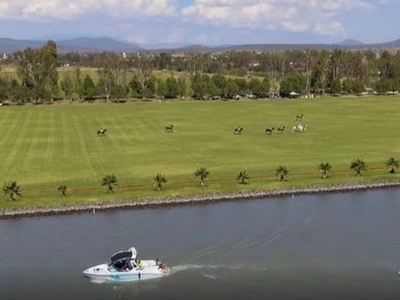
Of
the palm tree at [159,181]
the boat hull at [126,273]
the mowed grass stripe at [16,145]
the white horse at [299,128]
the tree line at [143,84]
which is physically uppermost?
the tree line at [143,84]

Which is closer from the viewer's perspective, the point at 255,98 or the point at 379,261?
the point at 379,261

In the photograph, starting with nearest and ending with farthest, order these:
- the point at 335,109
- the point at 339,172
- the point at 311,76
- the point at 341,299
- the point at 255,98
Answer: the point at 341,299 < the point at 339,172 < the point at 335,109 < the point at 255,98 < the point at 311,76

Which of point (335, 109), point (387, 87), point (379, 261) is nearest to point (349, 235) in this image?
point (379, 261)

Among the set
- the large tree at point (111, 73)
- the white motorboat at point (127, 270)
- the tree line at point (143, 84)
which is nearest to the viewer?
the white motorboat at point (127, 270)

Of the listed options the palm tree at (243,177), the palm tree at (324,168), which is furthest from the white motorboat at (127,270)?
the palm tree at (324,168)

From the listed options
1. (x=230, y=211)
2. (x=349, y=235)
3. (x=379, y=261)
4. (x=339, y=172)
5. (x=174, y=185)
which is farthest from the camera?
(x=339, y=172)

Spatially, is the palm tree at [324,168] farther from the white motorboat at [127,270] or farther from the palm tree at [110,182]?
the white motorboat at [127,270]

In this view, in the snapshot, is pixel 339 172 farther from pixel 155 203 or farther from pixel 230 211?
pixel 155 203
